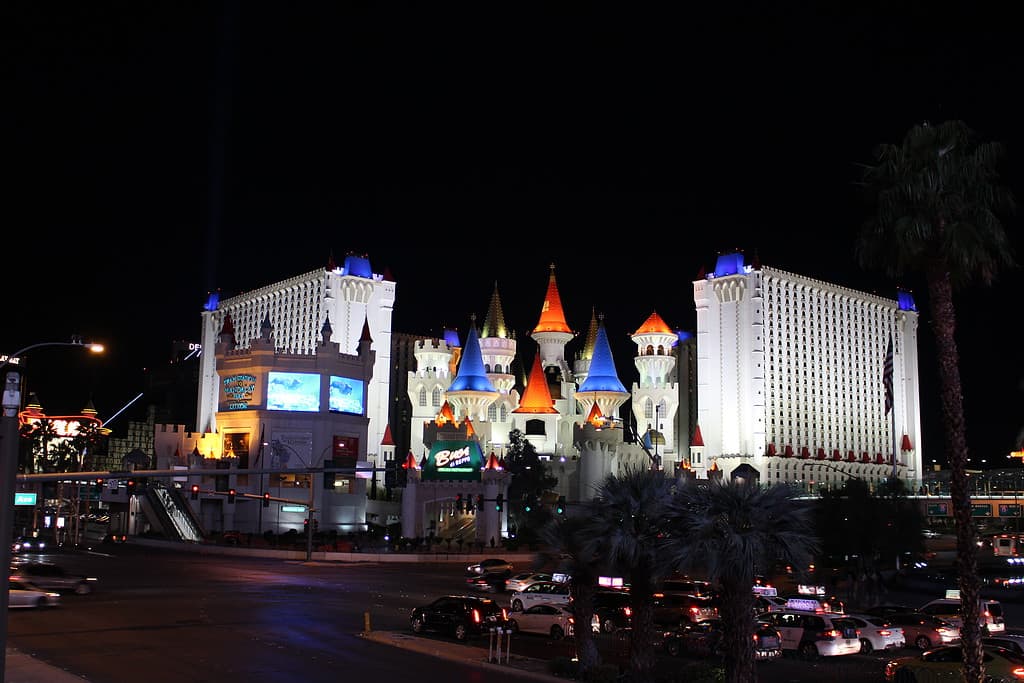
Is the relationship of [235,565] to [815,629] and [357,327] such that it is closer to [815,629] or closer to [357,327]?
[815,629]

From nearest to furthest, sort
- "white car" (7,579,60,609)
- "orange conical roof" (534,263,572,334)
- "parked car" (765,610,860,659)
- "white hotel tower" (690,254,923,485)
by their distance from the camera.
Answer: "parked car" (765,610,860,659) < "white car" (7,579,60,609) < "white hotel tower" (690,254,923,485) < "orange conical roof" (534,263,572,334)

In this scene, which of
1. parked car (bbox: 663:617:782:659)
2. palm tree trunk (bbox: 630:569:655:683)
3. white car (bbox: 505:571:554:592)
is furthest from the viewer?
white car (bbox: 505:571:554:592)

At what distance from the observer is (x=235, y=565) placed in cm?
5434

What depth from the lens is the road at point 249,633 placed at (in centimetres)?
2241

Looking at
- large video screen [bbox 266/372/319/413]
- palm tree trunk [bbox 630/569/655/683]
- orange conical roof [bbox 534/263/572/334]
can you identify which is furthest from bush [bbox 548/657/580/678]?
orange conical roof [bbox 534/263/572/334]

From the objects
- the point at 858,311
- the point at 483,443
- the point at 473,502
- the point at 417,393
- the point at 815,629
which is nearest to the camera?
the point at 815,629

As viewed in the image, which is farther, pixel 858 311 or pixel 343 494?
pixel 858 311

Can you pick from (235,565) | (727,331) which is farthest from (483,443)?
(235,565)

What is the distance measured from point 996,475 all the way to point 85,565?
3215 inches

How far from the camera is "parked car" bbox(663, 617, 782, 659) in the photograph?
26.0m

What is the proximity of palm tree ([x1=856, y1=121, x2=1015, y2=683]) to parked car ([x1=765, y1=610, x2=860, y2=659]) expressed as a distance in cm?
729

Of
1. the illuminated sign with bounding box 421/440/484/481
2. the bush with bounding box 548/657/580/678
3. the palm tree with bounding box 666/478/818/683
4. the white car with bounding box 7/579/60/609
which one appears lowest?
the bush with bounding box 548/657/580/678

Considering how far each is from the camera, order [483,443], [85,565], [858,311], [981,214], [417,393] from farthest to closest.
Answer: [858,311] → [417,393] → [483,443] → [85,565] → [981,214]

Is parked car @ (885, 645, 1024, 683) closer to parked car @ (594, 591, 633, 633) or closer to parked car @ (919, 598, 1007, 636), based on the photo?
parked car @ (594, 591, 633, 633)
